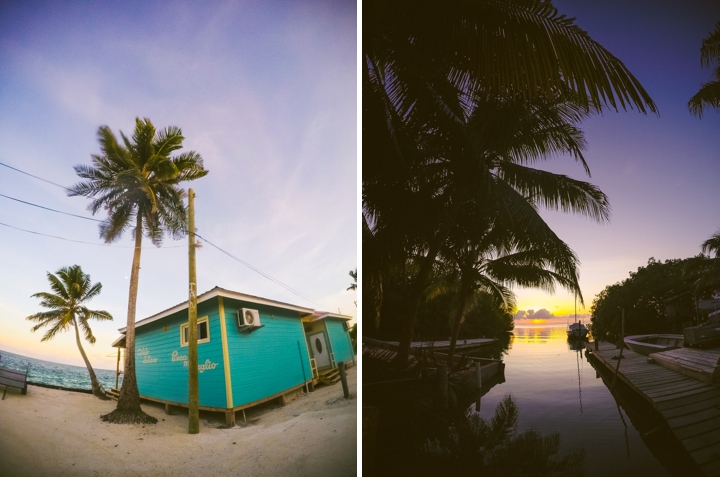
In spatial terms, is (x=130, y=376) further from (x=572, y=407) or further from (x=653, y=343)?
(x=653, y=343)

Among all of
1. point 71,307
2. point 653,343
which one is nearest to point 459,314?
point 653,343

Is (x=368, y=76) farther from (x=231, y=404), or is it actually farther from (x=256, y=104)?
(x=231, y=404)

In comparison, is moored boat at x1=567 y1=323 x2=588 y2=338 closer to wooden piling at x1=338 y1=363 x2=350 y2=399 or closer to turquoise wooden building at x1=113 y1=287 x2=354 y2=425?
wooden piling at x1=338 y1=363 x2=350 y2=399

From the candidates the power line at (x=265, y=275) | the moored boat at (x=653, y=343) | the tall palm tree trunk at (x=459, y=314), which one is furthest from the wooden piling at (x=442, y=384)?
the moored boat at (x=653, y=343)

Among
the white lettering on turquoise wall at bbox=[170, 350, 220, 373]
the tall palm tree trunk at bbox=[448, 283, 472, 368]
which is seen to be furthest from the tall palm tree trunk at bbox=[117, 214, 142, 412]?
the tall palm tree trunk at bbox=[448, 283, 472, 368]

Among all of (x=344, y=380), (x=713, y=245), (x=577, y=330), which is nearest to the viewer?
(x=713, y=245)

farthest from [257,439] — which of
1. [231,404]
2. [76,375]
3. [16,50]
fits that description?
[16,50]

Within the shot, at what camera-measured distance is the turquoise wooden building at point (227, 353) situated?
1609 millimetres

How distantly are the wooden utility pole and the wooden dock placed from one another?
2045 millimetres

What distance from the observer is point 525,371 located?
222 centimetres

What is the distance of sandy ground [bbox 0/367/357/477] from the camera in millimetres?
1460

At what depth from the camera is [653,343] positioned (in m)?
2.12

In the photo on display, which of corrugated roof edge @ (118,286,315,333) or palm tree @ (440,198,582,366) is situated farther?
palm tree @ (440,198,582,366)

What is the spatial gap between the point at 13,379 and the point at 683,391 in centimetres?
299
